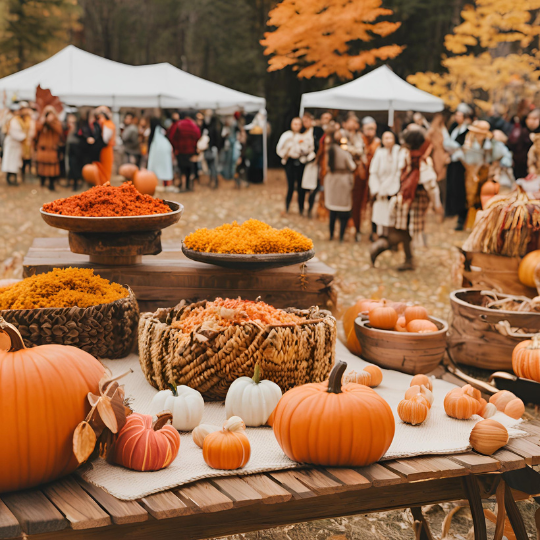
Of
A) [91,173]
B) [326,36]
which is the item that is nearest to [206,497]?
[91,173]

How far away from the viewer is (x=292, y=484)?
65.6 inches

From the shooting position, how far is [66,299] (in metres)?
2.67

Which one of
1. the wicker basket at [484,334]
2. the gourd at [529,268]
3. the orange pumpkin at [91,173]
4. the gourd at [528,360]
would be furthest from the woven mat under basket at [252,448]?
the orange pumpkin at [91,173]

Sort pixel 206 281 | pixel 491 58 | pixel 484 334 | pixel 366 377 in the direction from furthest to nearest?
1. pixel 491 58
2. pixel 484 334
3. pixel 206 281
4. pixel 366 377

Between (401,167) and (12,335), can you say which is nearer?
(12,335)

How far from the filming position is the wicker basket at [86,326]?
2.56 m

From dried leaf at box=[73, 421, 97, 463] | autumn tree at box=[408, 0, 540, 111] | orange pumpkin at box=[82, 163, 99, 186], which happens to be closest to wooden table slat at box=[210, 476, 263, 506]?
dried leaf at box=[73, 421, 97, 463]

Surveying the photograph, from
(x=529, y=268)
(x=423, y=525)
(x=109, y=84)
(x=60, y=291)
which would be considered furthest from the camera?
(x=109, y=84)

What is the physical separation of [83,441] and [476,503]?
1128mm

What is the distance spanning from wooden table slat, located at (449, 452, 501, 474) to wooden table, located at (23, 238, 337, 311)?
148 centimetres

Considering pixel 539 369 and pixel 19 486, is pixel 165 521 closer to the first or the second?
pixel 19 486

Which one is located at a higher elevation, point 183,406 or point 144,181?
point 144,181

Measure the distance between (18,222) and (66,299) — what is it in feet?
23.3

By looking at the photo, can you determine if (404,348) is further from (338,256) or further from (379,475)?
(338,256)
